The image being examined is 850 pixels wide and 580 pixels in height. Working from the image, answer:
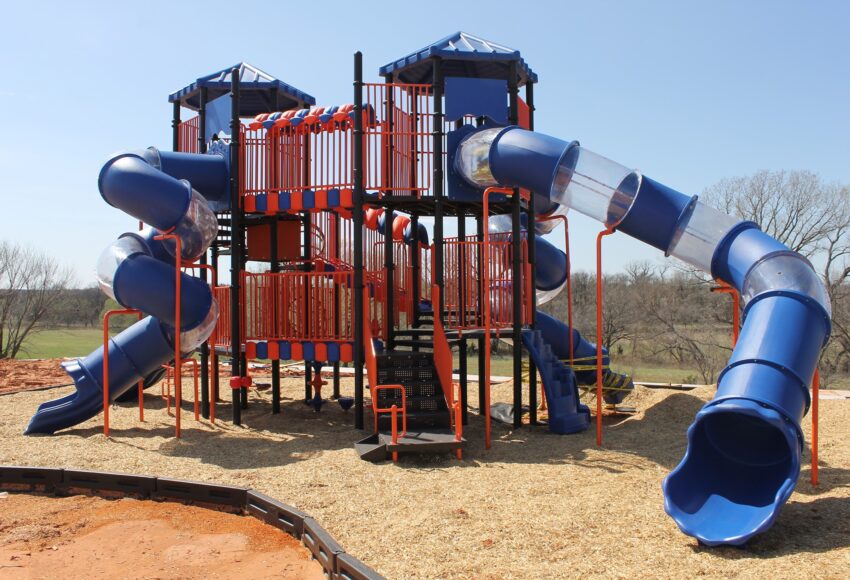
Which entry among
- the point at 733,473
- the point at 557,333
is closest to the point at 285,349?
the point at 557,333

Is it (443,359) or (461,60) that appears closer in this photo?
(443,359)

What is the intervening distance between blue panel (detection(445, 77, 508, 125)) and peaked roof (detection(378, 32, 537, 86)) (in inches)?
13.2

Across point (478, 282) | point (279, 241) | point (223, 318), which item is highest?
point (279, 241)

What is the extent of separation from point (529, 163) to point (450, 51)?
225 cm

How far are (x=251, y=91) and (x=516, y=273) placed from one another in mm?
6496

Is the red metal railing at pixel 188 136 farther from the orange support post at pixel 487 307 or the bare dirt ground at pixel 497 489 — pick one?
the orange support post at pixel 487 307

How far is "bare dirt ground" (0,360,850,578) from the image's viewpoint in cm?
493

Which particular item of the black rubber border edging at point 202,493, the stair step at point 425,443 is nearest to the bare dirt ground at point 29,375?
the black rubber border edging at point 202,493

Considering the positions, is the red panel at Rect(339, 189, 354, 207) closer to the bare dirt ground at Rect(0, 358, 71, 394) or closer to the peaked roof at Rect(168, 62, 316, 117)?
the peaked roof at Rect(168, 62, 316, 117)

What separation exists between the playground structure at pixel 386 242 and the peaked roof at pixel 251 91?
1.8 inches

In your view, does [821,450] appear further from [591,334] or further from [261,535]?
[591,334]

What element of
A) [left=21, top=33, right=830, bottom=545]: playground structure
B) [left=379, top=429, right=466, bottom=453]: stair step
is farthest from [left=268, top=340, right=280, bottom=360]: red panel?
[left=379, top=429, right=466, bottom=453]: stair step

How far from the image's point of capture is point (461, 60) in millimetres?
10844

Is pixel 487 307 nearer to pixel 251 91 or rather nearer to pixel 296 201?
pixel 296 201
